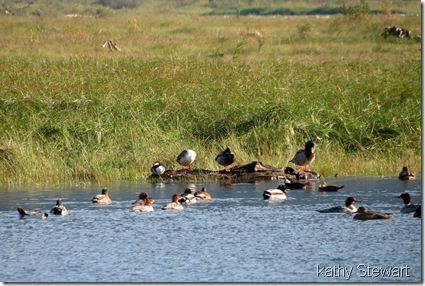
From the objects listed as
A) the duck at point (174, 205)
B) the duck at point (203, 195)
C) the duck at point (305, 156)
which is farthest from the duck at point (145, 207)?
the duck at point (305, 156)

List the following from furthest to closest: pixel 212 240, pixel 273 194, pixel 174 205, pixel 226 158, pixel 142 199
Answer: pixel 226 158 → pixel 273 194 → pixel 142 199 → pixel 174 205 → pixel 212 240

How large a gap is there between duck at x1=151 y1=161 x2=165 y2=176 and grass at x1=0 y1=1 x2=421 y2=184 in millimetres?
608

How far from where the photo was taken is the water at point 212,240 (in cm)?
1099

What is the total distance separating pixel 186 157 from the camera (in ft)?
55.2

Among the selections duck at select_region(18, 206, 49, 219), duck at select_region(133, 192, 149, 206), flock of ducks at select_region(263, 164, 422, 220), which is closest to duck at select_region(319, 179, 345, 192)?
flock of ducks at select_region(263, 164, 422, 220)

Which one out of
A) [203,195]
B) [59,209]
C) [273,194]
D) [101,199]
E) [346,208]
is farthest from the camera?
[273,194]

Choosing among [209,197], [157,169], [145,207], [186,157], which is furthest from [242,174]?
[145,207]

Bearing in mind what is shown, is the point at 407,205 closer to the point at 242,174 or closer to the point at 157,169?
the point at 242,174

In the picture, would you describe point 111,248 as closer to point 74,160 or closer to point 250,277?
point 250,277

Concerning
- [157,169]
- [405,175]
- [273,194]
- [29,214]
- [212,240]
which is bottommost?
[212,240]

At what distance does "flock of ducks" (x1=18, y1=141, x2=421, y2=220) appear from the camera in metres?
13.9

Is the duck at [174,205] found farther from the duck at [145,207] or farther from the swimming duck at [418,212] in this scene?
the swimming duck at [418,212]

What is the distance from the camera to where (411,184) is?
16.5m

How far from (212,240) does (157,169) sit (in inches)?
168
